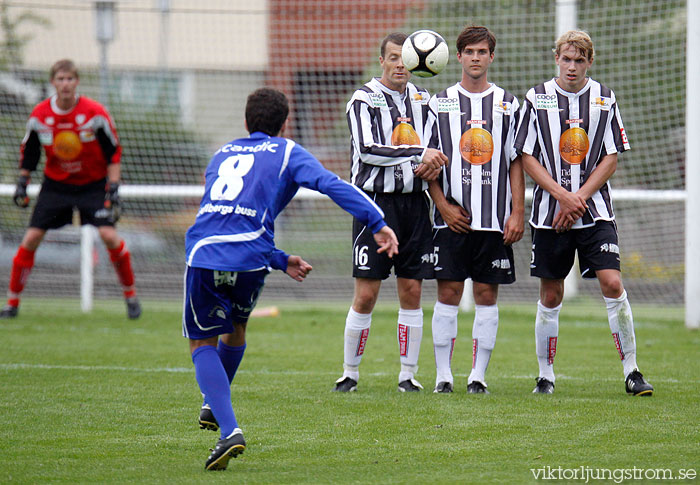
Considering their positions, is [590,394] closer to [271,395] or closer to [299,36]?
[271,395]

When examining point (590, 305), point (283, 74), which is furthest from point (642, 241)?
point (283, 74)

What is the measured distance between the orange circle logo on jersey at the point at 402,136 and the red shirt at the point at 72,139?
456cm

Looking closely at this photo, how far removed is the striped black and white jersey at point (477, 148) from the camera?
5887mm

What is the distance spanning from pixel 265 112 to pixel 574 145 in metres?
2.28

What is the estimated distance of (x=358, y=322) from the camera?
608cm

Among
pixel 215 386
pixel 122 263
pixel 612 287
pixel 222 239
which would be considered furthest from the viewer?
pixel 122 263

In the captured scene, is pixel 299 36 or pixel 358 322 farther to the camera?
pixel 299 36

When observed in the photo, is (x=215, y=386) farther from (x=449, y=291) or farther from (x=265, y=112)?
(x=449, y=291)

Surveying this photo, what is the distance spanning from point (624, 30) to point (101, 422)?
878cm

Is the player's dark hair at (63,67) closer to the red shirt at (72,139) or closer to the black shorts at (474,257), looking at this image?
the red shirt at (72,139)

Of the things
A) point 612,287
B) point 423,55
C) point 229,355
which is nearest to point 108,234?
point 423,55

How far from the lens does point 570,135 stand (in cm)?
589

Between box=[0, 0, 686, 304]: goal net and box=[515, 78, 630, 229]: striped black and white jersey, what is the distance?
5466 millimetres

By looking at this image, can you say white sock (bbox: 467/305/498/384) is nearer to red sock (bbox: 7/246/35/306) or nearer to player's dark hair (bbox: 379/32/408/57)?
player's dark hair (bbox: 379/32/408/57)
